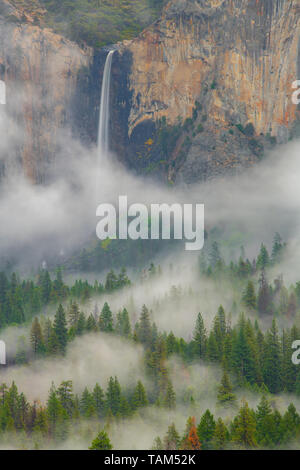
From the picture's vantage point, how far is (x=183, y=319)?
173 meters

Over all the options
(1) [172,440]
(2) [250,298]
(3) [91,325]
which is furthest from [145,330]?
(1) [172,440]

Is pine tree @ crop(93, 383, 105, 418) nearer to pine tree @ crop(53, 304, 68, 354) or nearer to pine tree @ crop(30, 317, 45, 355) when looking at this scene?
pine tree @ crop(53, 304, 68, 354)

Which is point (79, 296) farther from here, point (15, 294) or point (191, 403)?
point (191, 403)

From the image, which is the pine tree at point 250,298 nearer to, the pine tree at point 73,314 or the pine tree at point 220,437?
the pine tree at point 73,314

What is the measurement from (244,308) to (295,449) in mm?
56250

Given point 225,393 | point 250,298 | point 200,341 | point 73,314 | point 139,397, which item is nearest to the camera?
point 139,397

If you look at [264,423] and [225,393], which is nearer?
[264,423]

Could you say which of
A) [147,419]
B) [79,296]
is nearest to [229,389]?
[147,419]

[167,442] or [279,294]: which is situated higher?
[279,294]

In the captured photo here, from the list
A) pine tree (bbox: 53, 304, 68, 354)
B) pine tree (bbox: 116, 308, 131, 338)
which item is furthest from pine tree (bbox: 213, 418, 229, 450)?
pine tree (bbox: 53, 304, 68, 354)

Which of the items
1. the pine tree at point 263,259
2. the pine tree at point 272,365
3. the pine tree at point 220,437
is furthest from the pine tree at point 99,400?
the pine tree at point 263,259

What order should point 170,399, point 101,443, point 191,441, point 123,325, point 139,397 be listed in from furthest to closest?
point 123,325, point 170,399, point 139,397, point 191,441, point 101,443

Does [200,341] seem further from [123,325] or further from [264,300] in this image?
[264,300]

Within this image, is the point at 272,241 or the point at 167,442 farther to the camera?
the point at 272,241
